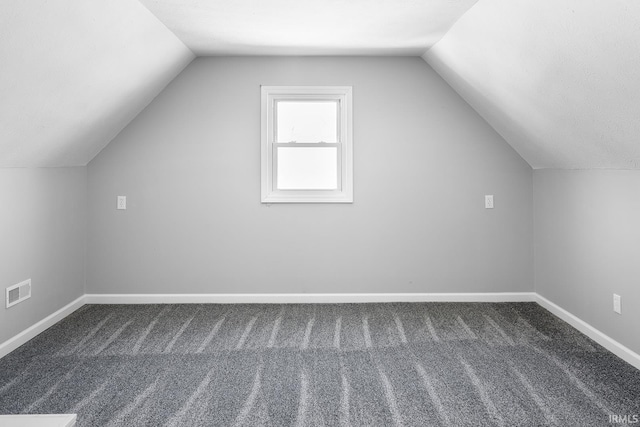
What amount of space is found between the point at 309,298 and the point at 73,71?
2652 millimetres

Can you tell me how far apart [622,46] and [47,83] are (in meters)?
2.91

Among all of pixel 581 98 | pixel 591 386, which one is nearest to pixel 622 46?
→ pixel 581 98

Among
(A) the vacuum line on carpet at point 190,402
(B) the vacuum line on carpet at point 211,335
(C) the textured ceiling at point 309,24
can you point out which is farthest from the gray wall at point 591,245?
(B) the vacuum line on carpet at point 211,335

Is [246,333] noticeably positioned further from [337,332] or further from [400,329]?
[400,329]

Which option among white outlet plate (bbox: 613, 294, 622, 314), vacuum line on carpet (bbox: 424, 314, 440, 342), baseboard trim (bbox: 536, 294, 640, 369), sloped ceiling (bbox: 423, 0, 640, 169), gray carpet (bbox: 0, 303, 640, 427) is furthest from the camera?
vacuum line on carpet (bbox: 424, 314, 440, 342)

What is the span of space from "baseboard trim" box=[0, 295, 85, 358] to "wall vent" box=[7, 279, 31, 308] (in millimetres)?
234

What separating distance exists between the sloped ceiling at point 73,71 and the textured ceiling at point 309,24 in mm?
231

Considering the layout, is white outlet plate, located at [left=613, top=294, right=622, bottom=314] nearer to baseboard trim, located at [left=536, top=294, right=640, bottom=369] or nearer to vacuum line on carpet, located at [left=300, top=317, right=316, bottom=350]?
baseboard trim, located at [left=536, top=294, right=640, bottom=369]

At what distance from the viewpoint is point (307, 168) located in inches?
182

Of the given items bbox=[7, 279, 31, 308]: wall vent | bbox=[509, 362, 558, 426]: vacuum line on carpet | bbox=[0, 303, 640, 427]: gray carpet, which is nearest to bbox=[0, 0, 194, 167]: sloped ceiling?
bbox=[7, 279, 31, 308]: wall vent

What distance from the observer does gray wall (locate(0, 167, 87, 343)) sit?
335 cm

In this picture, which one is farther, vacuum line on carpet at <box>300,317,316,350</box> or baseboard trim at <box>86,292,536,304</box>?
baseboard trim at <box>86,292,536,304</box>

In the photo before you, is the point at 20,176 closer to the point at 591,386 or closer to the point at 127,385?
the point at 127,385

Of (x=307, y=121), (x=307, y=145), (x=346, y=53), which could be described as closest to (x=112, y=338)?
(x=307, y=145)
